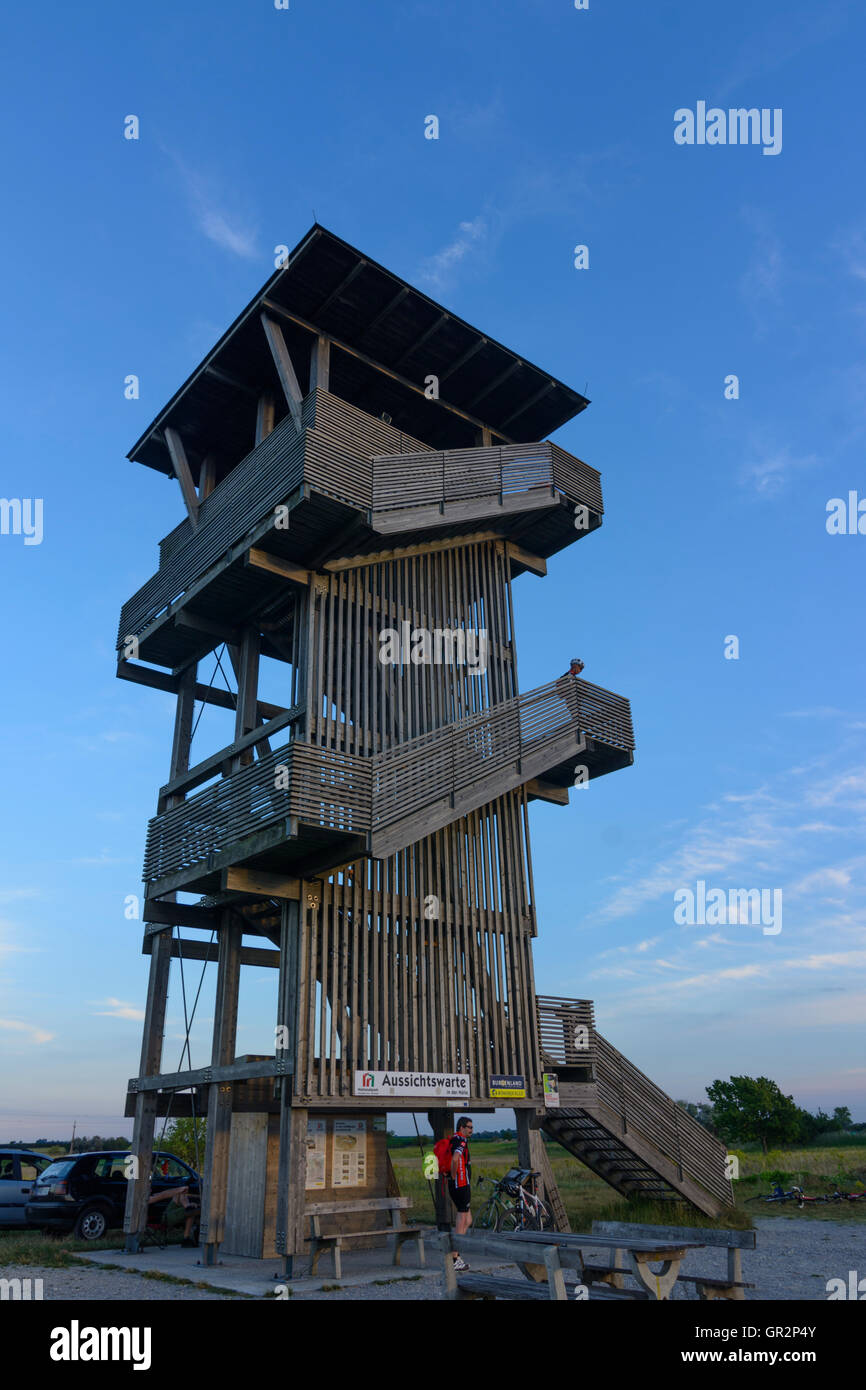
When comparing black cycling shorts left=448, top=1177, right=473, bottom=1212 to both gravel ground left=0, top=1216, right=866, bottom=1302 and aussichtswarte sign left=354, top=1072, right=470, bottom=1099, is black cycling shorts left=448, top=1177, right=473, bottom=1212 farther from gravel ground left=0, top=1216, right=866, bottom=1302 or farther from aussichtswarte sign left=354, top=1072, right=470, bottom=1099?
aussichtswarte sign left=354, top=1072, right=470, bottom=1099

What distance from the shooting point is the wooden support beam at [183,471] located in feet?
69.7

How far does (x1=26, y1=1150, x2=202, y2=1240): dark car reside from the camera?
56.2 feet

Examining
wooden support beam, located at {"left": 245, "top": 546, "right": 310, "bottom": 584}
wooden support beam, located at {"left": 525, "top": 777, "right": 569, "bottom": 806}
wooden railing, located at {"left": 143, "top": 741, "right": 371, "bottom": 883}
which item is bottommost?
wooden railing, located at {"left": 143, "top": 741, "right": 371, "bottom": 883}

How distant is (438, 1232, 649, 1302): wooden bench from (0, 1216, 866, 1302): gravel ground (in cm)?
191

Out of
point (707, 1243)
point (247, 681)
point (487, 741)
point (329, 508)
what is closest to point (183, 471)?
point (247, 681)

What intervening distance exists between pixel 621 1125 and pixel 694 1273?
5793 millimetres

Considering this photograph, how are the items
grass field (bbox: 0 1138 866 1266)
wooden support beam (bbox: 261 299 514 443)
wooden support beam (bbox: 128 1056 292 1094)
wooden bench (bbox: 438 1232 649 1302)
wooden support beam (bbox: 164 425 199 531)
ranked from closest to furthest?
wooden bench (bbox: 438 1232 649 1302)
wooden support beam (bbox: 128 1056 292 1094)
grass field (bbox: 0 1138 866 1266)
wooden support beam (bbox: 261 299 514 443)
wooden support beam (bbox: 164 425 199 531)

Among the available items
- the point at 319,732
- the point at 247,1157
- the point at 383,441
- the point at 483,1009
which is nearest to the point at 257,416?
the point at 383,441

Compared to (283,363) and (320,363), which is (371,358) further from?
(283,363)

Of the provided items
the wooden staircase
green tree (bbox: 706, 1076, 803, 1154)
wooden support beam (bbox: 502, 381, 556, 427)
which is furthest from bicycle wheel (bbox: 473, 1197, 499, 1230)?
green tree (bbox: 706, 1076, 803, 1154)

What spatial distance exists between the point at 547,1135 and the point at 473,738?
8489 millimetres

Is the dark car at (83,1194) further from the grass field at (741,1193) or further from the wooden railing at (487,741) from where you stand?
the wooden railing at (487,741)

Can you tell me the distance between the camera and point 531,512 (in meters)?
21.3
